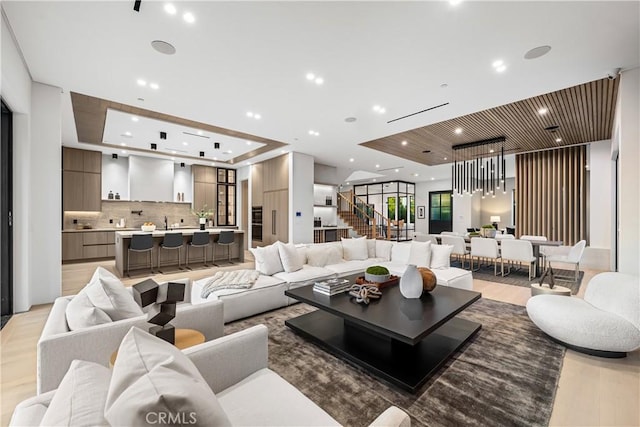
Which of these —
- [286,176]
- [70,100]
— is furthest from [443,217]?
[70,100]

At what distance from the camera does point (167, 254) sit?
6930 millimetres

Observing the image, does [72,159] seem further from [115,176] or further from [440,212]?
[440,212]

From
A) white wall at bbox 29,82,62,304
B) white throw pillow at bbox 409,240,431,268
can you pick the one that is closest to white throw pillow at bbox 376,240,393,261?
white throw pillow at bbox 409,240,431,268

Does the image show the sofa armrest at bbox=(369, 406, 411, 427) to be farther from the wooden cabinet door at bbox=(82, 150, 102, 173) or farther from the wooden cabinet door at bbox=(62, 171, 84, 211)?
the wooden cabinet door at bbox=(82, 150, 102, 173)

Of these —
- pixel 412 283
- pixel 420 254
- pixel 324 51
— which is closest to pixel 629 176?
pixel 420 254

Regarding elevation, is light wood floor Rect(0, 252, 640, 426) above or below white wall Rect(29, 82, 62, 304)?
below

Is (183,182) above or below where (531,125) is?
below

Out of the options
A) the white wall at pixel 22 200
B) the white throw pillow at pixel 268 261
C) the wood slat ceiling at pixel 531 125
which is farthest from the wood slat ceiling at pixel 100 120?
the white throw pillow at pixel 268 261

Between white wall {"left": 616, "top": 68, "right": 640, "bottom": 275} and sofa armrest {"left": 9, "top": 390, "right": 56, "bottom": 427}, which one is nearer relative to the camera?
sofa armrest {"left": 9, "top": 390, "right": 56, "bottom": 427}

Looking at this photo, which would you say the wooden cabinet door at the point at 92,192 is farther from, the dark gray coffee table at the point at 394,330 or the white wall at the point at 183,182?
the dark gray coffee table at the point at 394,330

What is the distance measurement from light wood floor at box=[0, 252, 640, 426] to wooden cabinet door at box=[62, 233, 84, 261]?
4952mm

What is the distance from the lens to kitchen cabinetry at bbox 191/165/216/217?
10023mm

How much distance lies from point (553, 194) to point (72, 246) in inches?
540

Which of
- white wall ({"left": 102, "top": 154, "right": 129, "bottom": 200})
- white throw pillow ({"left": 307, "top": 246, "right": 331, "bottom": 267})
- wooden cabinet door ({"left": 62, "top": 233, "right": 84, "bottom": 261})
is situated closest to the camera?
white throw pillow ({"left": 307, "top": 246, "right": 331, "bottom": 267})
